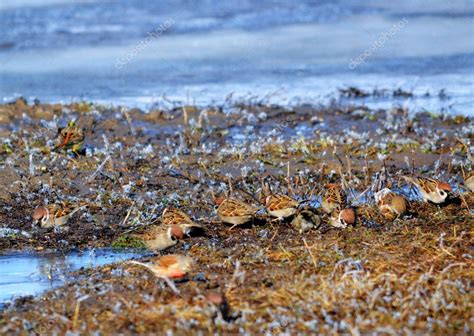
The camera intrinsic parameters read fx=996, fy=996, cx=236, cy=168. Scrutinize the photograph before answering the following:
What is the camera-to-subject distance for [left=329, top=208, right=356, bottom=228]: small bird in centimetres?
989

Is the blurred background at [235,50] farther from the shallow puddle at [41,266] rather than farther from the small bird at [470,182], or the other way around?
the shallow puddle at [41,266]

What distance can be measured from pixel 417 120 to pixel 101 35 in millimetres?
12621

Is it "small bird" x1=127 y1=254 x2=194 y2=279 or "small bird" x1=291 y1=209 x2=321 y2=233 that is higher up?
"small bird" x1=127 y1=254 x2=194 y2=279

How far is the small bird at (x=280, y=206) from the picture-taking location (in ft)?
33.0

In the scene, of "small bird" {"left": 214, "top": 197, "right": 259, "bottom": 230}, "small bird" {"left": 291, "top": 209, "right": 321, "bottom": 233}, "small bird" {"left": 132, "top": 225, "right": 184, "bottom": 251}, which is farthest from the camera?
"small bird" {"left": 214, "top": 197, "right": 259, "bottom": 230}

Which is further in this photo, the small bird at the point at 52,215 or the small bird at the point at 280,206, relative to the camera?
the small bird at the point at 52,215

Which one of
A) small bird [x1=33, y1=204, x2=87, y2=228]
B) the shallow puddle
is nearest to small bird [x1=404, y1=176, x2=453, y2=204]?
the shallow puddle

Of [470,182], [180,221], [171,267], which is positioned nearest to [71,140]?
[180,221]

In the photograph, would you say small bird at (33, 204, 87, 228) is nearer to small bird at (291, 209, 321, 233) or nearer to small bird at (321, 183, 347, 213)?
small bird at (291, 209, 321, 233)

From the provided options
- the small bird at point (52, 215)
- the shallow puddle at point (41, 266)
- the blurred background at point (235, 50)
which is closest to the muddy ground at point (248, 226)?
the small bird at point (52, 215)

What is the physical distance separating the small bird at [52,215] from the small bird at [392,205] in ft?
10.9

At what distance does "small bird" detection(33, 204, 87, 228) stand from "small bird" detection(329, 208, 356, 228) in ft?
9.38

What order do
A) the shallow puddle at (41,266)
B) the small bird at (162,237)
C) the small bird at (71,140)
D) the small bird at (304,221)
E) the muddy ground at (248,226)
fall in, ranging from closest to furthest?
the muddy ground at (248,226) < the shallow puddle at (41,266) < the small bird at (162,237) < the small bird at (304,221) < the small bird at (71,140)

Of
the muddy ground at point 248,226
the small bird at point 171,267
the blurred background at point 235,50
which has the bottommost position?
the blurred background at point 235,50
